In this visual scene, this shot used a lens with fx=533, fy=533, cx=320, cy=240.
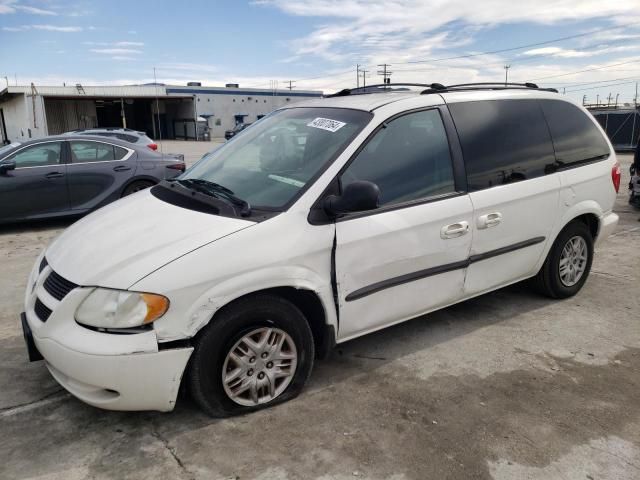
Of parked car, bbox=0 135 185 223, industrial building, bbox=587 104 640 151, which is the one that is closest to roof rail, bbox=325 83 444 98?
parked car, bbox=0 135 185 223

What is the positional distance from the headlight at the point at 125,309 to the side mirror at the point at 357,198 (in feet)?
3.49

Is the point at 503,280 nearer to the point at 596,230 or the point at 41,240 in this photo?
the point at 596,230

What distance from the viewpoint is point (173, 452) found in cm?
269

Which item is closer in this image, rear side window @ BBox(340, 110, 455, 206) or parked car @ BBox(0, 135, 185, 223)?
rear side window @ BBox(340, 110, 455, 206)

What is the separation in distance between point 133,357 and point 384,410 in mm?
1414

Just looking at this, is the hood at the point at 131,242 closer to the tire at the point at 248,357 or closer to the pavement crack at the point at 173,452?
the tire at the point at 248,357

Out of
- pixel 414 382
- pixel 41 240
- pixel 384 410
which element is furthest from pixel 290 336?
pixel 41 240

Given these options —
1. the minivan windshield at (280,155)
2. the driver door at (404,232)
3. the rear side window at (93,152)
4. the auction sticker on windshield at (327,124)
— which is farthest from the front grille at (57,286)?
the rear side window at (93,152)

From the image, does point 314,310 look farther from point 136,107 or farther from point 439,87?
point 136,107

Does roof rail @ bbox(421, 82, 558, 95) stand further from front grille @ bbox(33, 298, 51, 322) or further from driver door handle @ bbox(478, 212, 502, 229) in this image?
front grille @ bbox(33, 298, 51, 322)

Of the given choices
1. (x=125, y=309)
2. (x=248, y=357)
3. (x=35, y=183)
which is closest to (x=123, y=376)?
(x=125, y=309)

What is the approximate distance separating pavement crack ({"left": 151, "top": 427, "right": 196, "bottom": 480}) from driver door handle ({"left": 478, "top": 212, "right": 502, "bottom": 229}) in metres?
2.40

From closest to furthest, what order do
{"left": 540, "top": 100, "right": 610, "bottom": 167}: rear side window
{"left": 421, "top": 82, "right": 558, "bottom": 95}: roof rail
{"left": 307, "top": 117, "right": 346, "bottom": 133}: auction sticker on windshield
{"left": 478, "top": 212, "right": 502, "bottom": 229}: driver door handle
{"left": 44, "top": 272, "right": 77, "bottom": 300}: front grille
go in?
{"left": 44, "top": 272, "right": 77, "bottom": 300}: front grille → {"left": 307, "top": 117, "right": 346, "bottom": 133}: auction sticker on windshield → {"left": 478, "top": 212, "right": 502, "bottom": 229}: driver door handle → {"left": 421, "top": 82, "right": 558, "bottom": 95}: roof rail → {"left": 540, "top": 100, "right": 610, "bottom": 167}: rear side window

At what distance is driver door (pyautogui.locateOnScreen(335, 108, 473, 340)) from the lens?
3176 millimetres
